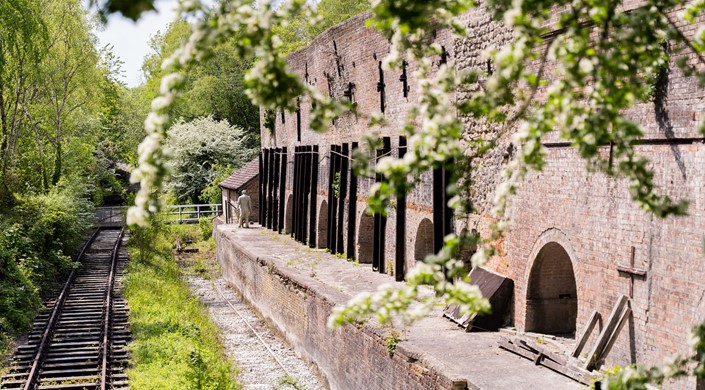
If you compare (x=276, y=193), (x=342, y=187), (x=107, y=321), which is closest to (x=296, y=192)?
(x=276, y=193)

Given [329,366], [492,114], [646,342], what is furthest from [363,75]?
[492,114]

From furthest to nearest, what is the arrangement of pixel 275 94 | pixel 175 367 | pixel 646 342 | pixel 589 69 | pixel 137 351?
1. pixel 137 351
2. pixel 175 367
3. pixel 646 342
4. pixel 275 94
5. pixel 589 69

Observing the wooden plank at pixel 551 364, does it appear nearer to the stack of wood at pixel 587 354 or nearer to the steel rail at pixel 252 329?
the stack of wood at pixel 587 354

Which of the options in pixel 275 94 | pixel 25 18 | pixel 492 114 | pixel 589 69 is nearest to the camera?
pixel 589 69

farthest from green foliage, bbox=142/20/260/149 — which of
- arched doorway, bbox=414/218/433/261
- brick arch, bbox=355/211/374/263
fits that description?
arched doorway, bbox=414/218/433/261

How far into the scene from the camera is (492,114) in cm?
436

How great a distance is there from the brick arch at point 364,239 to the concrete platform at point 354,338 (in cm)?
41

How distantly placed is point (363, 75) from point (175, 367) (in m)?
9.21

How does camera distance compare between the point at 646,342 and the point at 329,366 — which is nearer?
the point at 646,342

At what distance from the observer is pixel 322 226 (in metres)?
24.9

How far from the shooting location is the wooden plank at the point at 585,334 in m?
10.4

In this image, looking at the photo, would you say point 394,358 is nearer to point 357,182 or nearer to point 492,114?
point 492,114

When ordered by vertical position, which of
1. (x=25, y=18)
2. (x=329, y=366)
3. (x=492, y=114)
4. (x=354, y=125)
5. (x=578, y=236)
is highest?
(x=25, y=18)

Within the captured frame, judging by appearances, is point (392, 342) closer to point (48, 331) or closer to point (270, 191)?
point (48, 331)
